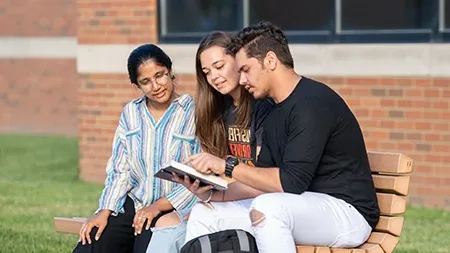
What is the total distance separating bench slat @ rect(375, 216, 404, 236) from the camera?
16.9 feet

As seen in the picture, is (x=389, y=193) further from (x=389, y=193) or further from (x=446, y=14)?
(x=446, y=14)

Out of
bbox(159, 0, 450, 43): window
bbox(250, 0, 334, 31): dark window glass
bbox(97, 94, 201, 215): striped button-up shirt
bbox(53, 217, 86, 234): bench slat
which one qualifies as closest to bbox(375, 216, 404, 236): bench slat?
bbox(97, 94, 201, 215): striped button-up shirt

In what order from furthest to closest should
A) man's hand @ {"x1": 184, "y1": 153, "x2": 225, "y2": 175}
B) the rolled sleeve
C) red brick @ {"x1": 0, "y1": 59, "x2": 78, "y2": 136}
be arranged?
red brick @ {"x1": 0, "y1": 59, "x2": 78, "y2": 136} < the rolled sleeve < man's hand @ {"x1": 184, "y1": 153, "x2": 225, "y2": 175}

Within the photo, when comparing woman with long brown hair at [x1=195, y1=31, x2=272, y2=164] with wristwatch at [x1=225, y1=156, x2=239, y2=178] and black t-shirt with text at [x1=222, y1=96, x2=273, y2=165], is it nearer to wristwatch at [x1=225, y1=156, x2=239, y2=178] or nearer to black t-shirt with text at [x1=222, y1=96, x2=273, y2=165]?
black t-shirt with text at [x1=222, y1=96, x2=273, y2=165]

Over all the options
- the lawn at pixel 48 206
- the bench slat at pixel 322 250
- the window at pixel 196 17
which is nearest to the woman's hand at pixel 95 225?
the bench slat at pixel 322 250

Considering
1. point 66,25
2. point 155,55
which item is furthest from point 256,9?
point 66,25

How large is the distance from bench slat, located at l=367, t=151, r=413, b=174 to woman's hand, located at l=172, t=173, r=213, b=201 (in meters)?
0.84

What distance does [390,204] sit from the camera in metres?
5.22

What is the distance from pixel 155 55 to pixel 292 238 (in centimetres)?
145

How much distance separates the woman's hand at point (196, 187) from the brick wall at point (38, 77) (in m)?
12.6

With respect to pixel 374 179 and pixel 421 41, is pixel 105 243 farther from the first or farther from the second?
pixel 421 41

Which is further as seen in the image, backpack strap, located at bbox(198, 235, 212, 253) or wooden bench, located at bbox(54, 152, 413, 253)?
wooden bench, located at bbox(54, 152, 413, 253)

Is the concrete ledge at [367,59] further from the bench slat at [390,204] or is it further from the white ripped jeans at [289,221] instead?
the white ripped jeans at [289,221]

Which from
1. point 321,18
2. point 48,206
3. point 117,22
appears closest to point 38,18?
point 117,22
